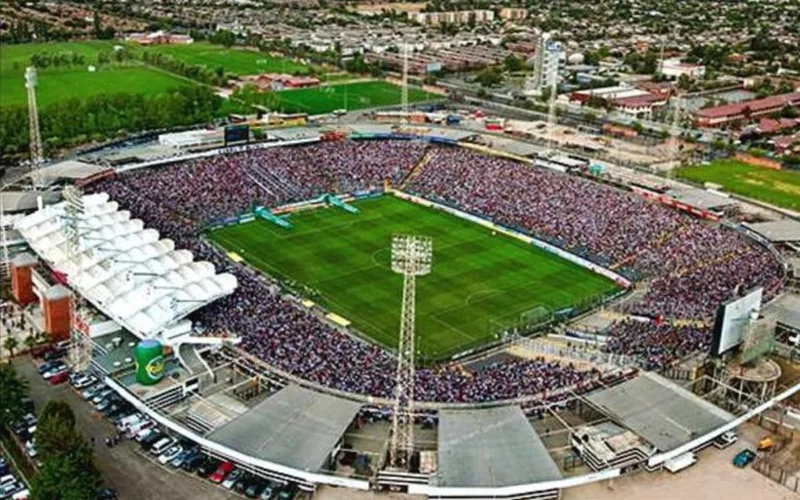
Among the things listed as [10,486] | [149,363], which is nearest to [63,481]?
[10,486]

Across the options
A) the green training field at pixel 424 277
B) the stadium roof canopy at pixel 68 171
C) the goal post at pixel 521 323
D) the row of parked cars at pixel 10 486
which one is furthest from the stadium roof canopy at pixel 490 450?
the stadium roof canopy at pixel 68 171

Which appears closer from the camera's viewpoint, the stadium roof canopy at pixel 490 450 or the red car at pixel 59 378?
the stadium roof canopy at pixel 490 450

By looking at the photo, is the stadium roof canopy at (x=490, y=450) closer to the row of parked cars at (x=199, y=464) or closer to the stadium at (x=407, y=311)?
the stadium at (x=407, y=311)

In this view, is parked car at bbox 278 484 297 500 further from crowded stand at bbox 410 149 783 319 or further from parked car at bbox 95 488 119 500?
crowded stand at bbox 410 149 783 319

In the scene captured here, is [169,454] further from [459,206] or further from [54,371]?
[459,206]

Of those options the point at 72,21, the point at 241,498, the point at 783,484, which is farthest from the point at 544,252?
the point at 72,21

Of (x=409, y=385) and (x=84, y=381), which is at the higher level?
(x=409, y=385)
